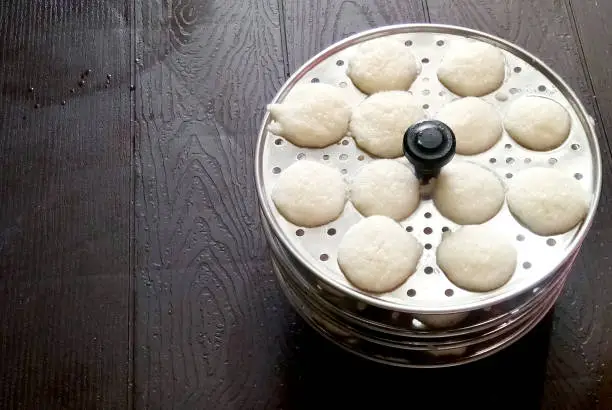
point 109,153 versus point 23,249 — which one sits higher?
point 109,153

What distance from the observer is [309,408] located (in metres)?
0.85

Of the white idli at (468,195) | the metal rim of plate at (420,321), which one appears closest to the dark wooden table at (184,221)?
the metal rim of plate at (420,321)

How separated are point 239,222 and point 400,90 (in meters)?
0.29

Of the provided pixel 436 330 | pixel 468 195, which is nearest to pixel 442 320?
pixel 436 330

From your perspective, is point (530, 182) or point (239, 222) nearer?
point (530, 182)

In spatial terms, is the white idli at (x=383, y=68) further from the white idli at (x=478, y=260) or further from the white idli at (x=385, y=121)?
the white idli at (x=478, y=260)

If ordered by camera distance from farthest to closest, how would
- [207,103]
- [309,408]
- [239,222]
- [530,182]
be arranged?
[207,103] < [239,222] < [309,408] < [530,182]

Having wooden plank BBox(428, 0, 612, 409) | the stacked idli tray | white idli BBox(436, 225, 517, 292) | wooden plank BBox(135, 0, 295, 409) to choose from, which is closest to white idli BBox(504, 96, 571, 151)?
the stacked idli tray

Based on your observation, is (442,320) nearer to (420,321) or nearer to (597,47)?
(420,321)

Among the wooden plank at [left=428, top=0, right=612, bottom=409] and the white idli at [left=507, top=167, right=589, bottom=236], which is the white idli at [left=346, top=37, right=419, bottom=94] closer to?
the white idli at [left=507, top=167, right=589, bottom=236]

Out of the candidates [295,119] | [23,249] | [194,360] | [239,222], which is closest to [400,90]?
[295,119]

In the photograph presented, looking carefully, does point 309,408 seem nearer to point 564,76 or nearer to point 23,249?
point 23,249

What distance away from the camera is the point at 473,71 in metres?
0.80

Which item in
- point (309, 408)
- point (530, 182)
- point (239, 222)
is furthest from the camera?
point (239, 222)
